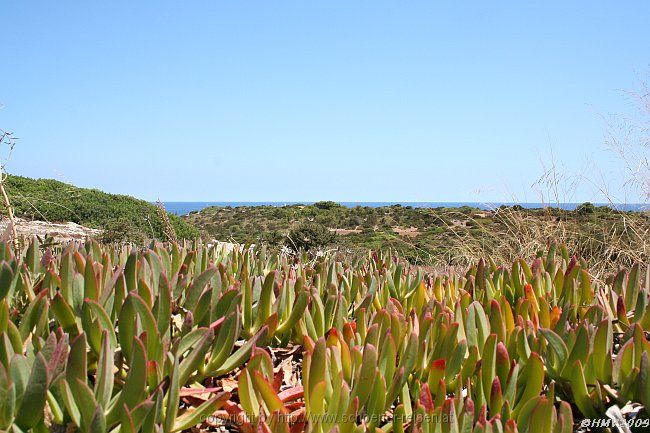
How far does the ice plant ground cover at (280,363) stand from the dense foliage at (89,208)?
975cm

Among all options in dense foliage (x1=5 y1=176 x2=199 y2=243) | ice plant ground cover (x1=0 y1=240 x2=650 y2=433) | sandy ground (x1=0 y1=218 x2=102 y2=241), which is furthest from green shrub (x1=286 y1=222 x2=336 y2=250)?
ice plant ground cover (x1=0 y1=240 x2=650 y2=433)

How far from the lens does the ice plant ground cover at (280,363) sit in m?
1.33

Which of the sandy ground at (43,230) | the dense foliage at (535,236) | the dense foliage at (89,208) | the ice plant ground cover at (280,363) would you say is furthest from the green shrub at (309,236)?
the ice plant ground cover at (280,363)

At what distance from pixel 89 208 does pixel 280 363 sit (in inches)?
562

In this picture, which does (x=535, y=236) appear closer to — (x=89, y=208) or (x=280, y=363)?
(x=280, y=363)

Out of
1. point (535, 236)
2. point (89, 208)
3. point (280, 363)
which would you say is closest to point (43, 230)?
point (89, 208)

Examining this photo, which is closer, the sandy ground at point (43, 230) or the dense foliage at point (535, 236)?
the dense foliage at point (535, 236)

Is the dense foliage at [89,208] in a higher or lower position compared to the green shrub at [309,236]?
higher

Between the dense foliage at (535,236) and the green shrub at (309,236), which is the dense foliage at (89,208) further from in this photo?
the dense foliage at (535,236)

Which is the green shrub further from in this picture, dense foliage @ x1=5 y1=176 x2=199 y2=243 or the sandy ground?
the sandy ground

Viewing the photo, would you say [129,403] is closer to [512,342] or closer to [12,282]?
[12,282]

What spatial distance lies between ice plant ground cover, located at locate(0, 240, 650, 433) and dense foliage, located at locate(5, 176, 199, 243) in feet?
32.0

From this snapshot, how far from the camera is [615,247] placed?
6.07m

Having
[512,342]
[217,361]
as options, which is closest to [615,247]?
[512,342]
